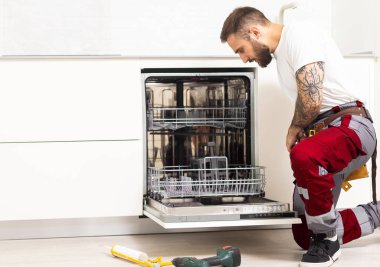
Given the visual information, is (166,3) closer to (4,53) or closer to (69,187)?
(4,53)

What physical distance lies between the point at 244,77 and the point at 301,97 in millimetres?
615

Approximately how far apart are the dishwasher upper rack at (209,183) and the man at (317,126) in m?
0.25

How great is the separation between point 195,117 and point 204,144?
0.17m

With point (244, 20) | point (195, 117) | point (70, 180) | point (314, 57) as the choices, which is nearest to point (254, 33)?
point (244, 20)

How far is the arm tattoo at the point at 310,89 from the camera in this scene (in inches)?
102

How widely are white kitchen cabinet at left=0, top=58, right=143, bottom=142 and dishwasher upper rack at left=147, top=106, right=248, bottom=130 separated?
13 cm

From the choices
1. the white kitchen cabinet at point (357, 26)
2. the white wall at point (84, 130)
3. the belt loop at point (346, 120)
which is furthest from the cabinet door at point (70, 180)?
the white kitchen cabinet at point (357, 26)

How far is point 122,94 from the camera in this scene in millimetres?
3117

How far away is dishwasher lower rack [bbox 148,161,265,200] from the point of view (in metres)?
2.90

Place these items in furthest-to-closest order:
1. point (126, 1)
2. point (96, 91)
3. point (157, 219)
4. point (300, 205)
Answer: point (126, 1) → point (96, 91) → point (300, 205) → point (157, 219)

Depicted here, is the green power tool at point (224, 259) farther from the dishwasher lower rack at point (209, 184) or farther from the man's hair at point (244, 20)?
the man's hair at point (244, 20)

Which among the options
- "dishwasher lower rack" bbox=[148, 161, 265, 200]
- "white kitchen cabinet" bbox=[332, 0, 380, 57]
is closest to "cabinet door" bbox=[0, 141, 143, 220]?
"dishwasher lower rack" bbox=[148, 161, 265, 200]

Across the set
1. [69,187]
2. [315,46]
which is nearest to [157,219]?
[69,187]

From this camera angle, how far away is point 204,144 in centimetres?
339
